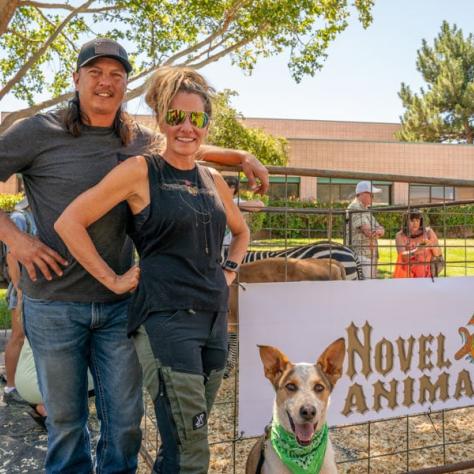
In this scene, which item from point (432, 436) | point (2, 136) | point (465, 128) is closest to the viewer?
point (2, 136)

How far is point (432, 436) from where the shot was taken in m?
4.50

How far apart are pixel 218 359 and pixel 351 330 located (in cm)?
113

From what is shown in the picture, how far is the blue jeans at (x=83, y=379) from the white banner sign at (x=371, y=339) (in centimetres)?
65

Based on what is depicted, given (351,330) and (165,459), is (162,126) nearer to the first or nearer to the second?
(165,459)

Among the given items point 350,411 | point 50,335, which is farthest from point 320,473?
point 50,335

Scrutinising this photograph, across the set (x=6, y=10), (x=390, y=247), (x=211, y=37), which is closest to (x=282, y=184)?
(x=390, y=247)

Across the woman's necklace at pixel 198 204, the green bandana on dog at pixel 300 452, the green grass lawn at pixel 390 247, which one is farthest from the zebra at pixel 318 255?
the woman's necklace at pixel 198 204

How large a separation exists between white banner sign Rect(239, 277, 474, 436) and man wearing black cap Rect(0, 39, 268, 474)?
0.69 meters

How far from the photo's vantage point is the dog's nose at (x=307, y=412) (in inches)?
104

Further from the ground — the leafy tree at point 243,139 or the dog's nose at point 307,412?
the leafy tree at point 243,139

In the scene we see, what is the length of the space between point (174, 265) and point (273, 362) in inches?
36.9

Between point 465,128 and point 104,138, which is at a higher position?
point 465,128

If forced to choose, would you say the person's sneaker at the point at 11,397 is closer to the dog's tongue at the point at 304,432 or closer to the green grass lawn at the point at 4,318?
the dog's tongue at the point at 304,432

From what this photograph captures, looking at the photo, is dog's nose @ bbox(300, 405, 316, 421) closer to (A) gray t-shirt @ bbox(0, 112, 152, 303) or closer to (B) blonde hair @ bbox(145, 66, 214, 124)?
(A) gray t-shirt @ bbox(0, 112, 152, 303)
